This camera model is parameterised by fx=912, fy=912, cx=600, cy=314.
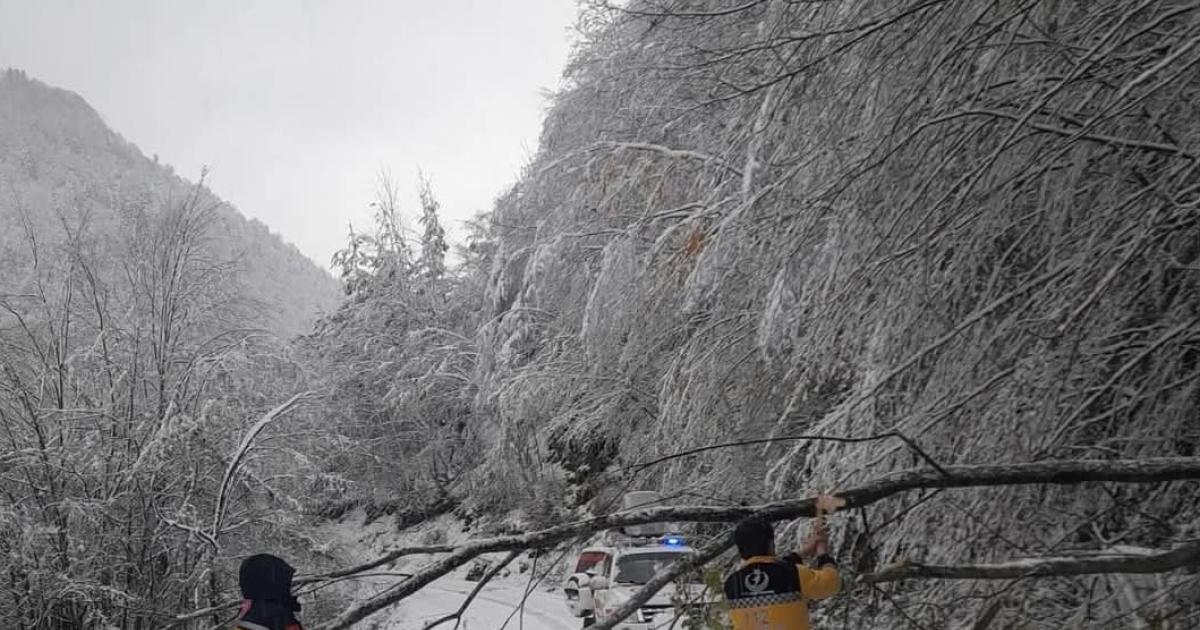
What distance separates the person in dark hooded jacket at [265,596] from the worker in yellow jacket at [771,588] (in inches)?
73.2

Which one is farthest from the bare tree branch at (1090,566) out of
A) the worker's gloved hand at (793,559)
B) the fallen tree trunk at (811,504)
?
the worker's gloved hand at (793,559)

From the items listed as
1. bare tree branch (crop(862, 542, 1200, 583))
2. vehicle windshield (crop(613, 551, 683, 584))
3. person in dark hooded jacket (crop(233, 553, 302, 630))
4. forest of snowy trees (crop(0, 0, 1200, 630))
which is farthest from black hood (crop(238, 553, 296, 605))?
vehicle windshield (crop(613, 551, 683, 584))

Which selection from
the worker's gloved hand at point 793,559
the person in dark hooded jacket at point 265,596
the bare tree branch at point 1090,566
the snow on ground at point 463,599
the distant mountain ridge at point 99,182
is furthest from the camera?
the distant mountain ridge at point 99,182

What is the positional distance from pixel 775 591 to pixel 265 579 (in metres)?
2.13

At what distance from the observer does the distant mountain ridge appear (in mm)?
21203

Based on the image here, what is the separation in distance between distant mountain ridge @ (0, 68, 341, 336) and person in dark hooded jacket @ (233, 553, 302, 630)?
18.2m

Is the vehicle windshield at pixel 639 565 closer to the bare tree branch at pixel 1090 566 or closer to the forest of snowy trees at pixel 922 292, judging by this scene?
the forest of snowy trees at pixel 922 292

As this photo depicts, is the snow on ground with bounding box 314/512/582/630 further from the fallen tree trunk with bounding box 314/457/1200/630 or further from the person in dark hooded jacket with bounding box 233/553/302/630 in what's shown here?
the fallen tree trunk with bounding box 314/457/1200/630

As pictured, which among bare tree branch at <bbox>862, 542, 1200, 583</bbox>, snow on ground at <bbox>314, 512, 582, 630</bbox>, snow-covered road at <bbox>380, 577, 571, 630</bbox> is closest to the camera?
bare tree branch at <bbox>862, 542, 1200, 583</bbox>

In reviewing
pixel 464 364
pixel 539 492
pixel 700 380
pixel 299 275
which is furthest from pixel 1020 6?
pixel 299 275

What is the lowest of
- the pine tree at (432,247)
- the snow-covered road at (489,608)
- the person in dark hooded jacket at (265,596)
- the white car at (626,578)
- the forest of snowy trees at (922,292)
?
the snow-covered road at (489,608)

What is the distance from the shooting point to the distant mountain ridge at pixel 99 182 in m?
21.2

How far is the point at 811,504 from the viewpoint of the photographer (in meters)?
3.67

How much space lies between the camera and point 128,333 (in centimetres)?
1852
